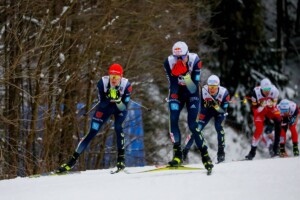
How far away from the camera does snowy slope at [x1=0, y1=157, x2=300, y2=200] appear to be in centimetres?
894

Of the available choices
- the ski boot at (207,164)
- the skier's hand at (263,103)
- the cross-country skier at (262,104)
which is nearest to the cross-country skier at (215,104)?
the cross-country skier at (262,104)

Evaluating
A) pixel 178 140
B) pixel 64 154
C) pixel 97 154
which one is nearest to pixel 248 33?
pixel 97 154

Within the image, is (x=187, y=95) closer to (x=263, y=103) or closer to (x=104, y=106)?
(x=104, y=106)

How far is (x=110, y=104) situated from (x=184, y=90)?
162 centimetres

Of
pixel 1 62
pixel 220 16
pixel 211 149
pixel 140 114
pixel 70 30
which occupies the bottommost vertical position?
pixel 211 149

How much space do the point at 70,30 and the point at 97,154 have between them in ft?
16.3

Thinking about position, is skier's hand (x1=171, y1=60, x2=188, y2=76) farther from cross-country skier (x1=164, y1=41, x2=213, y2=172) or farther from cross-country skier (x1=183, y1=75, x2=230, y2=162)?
cross-country skier (x1=183, y1=75, x2=230, y2=162)

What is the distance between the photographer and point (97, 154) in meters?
21.8

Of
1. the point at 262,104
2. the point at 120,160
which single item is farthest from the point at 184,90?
the point at 262,104

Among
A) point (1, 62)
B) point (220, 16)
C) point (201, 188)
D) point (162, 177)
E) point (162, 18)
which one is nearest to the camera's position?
point (201, 188)

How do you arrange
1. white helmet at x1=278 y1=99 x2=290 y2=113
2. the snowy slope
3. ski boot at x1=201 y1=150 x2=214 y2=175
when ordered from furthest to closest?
white helmet at x1=278 y1=99 x2=290 y2=113
ski boot at x1=201 y1=150 x2=214 y2=175
the snowy slope

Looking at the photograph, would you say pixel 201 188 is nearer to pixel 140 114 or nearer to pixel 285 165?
pixel 285 165

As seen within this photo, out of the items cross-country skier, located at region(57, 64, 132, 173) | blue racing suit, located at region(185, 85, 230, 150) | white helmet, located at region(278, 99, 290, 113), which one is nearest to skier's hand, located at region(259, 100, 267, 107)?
blue racing suit, located at region(185, 85, 230, 150)

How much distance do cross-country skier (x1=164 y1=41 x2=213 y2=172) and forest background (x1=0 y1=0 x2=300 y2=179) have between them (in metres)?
3.92
